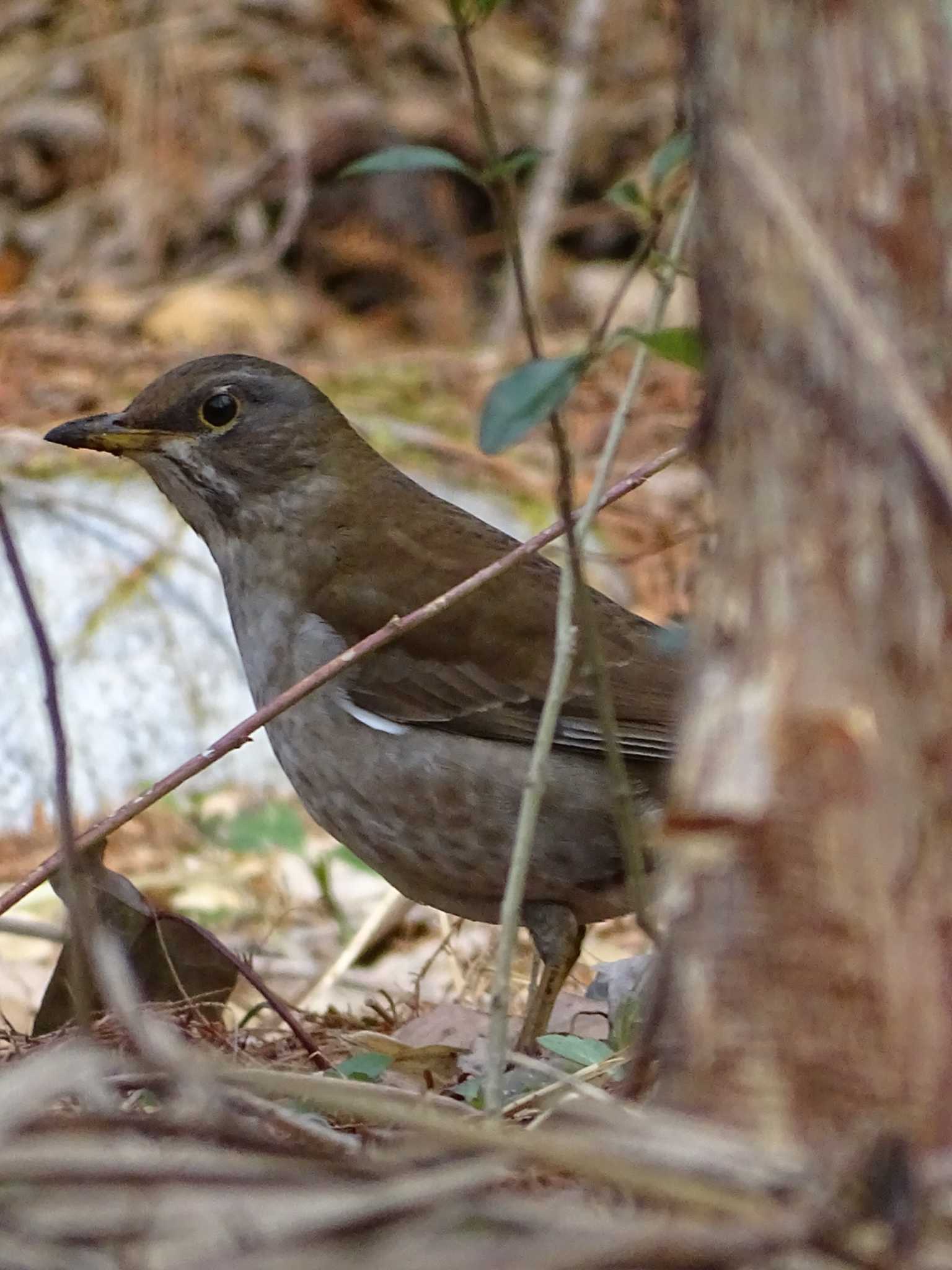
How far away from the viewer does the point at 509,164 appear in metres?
2.22

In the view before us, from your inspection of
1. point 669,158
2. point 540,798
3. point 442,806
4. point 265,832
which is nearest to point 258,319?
point 265,832

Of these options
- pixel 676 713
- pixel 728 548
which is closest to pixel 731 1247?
pixel 728 548

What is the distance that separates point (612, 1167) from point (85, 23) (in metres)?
8.64

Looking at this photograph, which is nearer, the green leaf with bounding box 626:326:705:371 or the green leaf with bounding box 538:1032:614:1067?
the green leaf with bounding box 626:326:705:371

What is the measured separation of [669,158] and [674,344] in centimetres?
49

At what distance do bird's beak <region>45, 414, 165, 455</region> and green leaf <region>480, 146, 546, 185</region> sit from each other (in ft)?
5.27

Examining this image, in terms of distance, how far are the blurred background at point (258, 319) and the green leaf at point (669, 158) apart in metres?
1.68

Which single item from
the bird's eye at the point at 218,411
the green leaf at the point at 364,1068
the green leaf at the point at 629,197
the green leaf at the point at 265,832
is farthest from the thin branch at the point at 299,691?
the green leaf at the point at 265,832

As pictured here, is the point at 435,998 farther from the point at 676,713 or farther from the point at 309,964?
the point at 676,713

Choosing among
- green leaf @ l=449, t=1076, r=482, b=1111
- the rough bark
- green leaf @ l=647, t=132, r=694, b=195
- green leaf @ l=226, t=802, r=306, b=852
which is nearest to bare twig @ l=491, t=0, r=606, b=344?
green leaf @ l=226, t=802, r=306, b=852

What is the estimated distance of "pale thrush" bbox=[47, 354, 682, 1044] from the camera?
3467mm

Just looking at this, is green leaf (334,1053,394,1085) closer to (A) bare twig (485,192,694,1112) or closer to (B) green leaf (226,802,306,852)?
(A) bare twig (485,192,694,1112)

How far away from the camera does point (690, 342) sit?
81.4 inches

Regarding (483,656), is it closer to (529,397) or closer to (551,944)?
(551,944)
